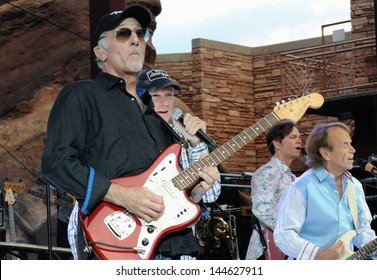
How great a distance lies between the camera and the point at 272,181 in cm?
530

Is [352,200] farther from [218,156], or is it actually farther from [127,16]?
[127,16]

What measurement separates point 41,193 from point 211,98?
2630 millimetres

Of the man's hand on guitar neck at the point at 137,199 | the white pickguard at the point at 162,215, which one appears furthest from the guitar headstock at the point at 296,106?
the man's hand on guitar neck at the point at 137,199

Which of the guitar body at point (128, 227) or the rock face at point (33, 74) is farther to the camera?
the rock face at point (33, 74)

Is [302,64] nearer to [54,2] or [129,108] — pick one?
[54,2]

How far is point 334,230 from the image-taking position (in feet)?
13.9

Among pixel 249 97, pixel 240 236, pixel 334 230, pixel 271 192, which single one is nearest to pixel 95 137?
pixel 334 230

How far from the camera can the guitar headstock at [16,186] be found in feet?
27.9

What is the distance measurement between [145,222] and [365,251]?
130cm

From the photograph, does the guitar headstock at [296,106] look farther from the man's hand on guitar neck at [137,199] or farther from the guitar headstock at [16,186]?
the guitar headstock at [16,186]

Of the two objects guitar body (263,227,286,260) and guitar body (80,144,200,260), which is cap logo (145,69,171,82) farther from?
guitar body (80,144,200,260)

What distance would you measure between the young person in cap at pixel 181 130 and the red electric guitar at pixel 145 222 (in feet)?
0.18

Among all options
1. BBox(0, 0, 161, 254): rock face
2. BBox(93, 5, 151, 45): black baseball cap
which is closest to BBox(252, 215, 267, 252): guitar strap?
BBox(93, 5, 151, 45): black baseball cap

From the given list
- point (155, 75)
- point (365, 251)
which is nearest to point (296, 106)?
point (365, 251)
